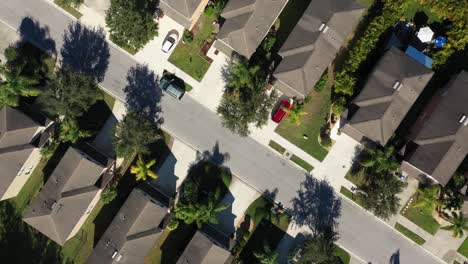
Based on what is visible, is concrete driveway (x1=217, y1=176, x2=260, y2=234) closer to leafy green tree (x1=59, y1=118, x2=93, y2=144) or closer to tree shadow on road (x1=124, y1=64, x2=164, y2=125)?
tree shadow on road (x1=124, y1=64, x2=164, y2=125)

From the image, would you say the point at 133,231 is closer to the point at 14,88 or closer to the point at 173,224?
the point at 173,224

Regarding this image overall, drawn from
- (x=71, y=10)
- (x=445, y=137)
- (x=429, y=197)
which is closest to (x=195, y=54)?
(x=71, y=10)

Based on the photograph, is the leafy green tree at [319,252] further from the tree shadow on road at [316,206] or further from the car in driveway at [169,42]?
the car in driveway at [169,42]

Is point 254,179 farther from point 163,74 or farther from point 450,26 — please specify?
point 450,26

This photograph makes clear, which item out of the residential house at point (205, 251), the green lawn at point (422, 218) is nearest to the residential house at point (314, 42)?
the residential house at point (205, 251)

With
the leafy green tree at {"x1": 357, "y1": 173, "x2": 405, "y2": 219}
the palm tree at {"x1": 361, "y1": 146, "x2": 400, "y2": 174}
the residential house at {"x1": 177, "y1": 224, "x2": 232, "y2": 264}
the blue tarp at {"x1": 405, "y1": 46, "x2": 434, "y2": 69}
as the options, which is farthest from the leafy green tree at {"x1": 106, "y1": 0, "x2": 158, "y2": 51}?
the leafy green tree at {"x1": 357, "y1": 173, "x2": 405, "y2": 219}
